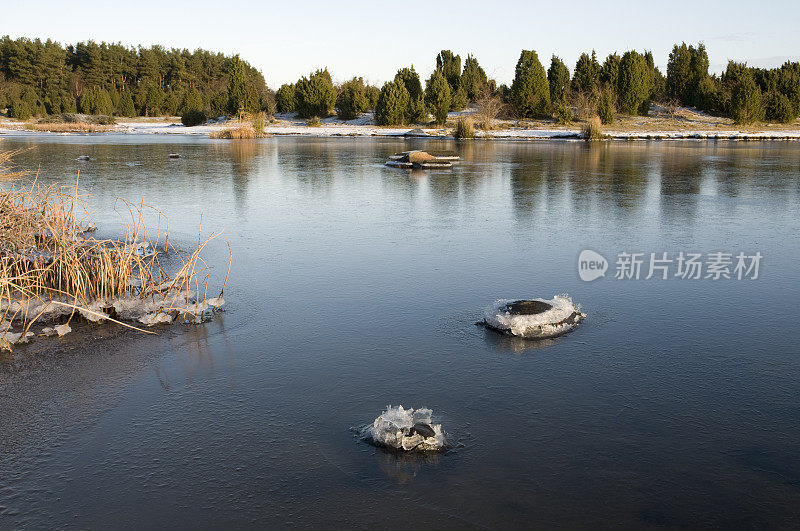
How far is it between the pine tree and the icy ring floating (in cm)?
4581

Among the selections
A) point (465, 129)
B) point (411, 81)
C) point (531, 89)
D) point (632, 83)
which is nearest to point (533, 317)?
point (465, 129)

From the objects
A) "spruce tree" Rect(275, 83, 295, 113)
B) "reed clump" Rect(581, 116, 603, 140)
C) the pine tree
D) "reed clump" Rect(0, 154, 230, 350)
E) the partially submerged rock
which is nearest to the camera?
"reed clump" Rect(0, 154, 230, 350)

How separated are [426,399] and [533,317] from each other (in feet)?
5.57

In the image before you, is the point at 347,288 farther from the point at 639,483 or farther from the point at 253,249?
the point at 639,483

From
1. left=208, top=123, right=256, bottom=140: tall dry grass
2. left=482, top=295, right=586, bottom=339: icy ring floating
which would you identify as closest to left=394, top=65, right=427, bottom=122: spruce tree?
left=208, top=123, right=256, bottom=140: tall dry grass

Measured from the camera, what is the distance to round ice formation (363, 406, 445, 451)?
3.72m

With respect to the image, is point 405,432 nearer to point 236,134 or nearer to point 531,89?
point 236,134

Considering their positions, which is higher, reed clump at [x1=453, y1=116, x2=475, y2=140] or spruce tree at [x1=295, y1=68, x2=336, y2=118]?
spruce tree at [x1=295, y1=68, x2=336, y2=118]

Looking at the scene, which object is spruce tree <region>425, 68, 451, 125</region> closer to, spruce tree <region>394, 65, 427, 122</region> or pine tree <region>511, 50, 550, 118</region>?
spruce tree <region>394, 65, 427, 122</region>

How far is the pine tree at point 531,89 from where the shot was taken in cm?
4922

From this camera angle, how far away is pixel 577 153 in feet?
85.0

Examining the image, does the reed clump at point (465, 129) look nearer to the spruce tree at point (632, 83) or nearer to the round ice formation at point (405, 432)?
the spruce tree at point (632, 83)

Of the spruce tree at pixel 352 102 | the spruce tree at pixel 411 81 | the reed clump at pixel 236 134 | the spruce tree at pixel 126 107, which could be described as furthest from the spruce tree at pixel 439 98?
the spruce tree at pixel 126 107

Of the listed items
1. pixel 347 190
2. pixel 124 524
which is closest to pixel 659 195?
pixel 347 190
